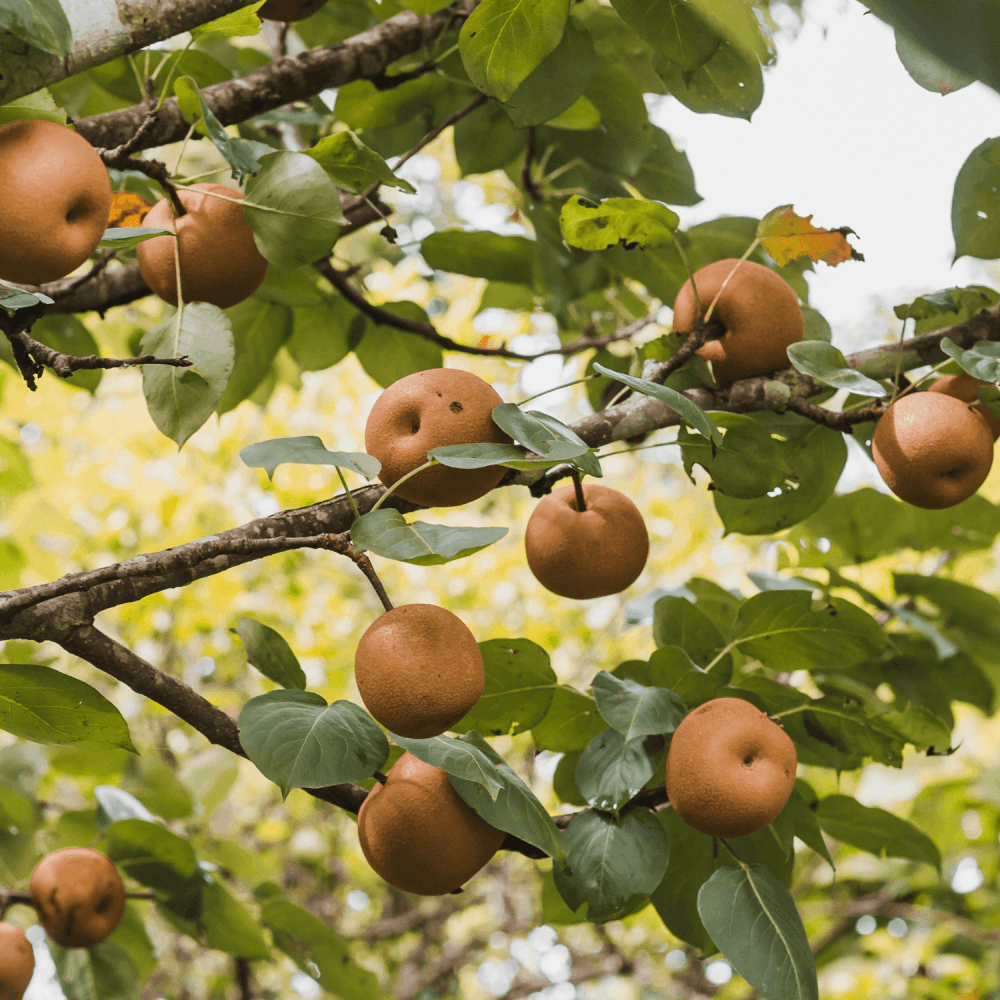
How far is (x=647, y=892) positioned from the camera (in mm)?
789

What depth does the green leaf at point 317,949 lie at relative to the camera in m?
1.38

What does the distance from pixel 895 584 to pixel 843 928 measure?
1553mm

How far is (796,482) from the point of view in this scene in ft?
3.41

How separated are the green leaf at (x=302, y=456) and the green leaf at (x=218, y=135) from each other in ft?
1.08

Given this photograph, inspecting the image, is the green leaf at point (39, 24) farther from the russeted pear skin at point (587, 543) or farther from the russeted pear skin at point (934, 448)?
the russeted pear skin at point (934, 448)

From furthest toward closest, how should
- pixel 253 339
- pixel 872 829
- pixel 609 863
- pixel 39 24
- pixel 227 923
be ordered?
pixel 253 339 < pixel 227 923 < pixel 872 829 < pixel 609 863 < pixel 39 24

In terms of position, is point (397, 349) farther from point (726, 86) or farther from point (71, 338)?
point (726, 86)

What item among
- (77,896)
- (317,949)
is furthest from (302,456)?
(317,949)

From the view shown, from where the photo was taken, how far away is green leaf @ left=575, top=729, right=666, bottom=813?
82 centimetres

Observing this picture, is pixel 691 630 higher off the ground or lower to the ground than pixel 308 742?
lower

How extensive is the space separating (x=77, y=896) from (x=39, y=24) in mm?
988

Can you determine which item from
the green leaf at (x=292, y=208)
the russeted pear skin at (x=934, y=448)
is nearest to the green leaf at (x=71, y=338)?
the green leaf at (x=292, y=208)

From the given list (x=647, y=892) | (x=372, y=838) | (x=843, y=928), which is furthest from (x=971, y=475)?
(x=843, y=928)

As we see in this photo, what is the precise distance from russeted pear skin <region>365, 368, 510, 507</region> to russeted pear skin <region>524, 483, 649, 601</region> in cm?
17
